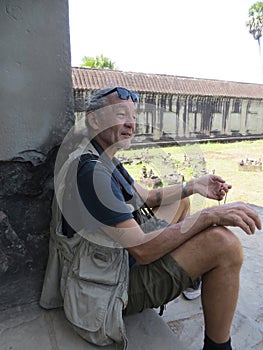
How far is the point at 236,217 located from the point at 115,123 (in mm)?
701

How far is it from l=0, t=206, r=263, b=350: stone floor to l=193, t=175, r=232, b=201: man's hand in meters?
0.69

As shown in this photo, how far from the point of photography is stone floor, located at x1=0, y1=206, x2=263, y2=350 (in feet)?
3.86

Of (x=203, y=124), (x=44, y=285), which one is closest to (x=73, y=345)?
(x=44, y=285)

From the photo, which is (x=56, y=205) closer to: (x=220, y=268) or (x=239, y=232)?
(x=220, y=268)

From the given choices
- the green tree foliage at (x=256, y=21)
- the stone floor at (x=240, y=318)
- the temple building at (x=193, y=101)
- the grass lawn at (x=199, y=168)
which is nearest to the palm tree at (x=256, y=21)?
the green tree foliage at (x=256, y=21)

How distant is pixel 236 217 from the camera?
3.75ft

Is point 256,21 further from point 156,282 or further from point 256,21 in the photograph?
point 156,282

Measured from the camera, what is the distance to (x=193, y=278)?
1204 millimetres

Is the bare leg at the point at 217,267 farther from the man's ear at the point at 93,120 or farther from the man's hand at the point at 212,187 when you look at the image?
the man's ear at the point at 93,120

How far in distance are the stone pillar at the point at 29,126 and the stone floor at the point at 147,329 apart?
144 millimetres

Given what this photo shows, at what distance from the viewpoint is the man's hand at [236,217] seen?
3.74 ft

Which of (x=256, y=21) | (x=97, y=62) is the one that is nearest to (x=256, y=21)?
(x=256, y=21)

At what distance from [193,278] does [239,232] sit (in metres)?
2.04

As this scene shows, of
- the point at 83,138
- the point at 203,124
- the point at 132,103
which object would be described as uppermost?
the point at 132,103
